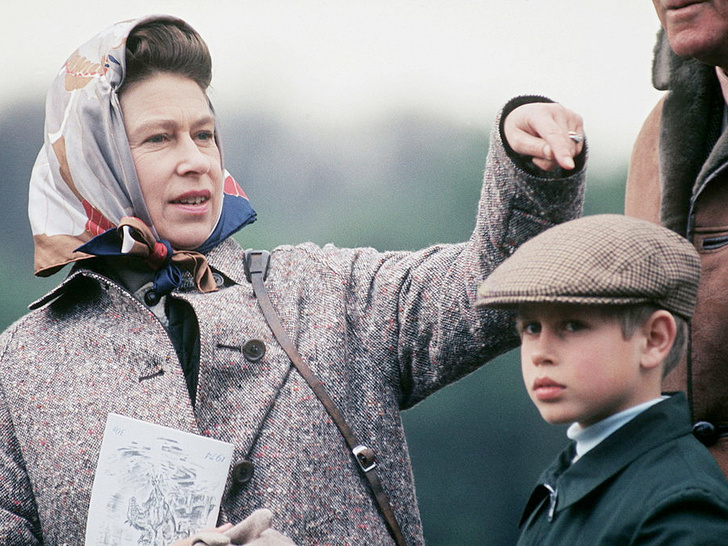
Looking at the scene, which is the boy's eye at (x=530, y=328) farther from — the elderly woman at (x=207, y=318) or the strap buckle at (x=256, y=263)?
the strap buckle at (x=256, y=263)

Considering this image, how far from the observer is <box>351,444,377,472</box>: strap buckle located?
194 cm

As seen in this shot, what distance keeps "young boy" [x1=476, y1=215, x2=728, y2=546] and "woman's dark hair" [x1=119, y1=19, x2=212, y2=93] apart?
1.14m

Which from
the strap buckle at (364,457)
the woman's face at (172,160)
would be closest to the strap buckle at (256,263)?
the woman's face at (172,160)

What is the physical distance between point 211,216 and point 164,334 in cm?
31

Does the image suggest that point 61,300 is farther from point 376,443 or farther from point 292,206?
point 292,206

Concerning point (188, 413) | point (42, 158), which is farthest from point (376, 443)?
point (42, 158)

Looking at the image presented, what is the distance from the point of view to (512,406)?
12.4 ft

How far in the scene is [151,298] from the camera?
2.17m

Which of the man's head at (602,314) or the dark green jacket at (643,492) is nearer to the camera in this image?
the dark green jacket at (643,492)

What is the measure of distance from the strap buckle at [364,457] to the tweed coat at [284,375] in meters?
0.02

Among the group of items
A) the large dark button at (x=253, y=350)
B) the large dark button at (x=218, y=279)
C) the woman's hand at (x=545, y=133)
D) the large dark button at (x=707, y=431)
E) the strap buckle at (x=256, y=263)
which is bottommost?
the large dark button at (x=707, y=431)

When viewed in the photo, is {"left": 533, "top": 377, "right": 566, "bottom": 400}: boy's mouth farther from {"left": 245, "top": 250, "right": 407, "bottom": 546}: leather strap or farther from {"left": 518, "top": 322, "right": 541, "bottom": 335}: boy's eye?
{"left": 245, "top": 250, "right": 407, "bottom": 546}: leather strap

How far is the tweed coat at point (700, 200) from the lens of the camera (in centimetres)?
172

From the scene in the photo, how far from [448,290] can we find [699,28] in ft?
2.08
